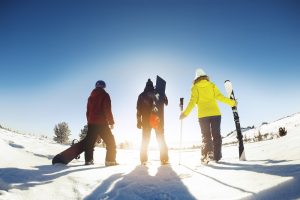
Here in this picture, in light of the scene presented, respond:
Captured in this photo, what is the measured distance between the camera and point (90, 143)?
7.65 meters

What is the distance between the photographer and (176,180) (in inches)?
203

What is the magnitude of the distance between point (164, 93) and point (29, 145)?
14.8ft

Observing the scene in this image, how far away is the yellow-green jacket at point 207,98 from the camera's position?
24.4ft

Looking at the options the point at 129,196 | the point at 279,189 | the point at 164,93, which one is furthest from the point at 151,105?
the point at 279,189

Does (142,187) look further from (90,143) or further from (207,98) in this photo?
(207,98)

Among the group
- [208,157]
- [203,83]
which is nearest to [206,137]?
[208,157]

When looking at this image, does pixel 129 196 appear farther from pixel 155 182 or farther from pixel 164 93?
pixel 164 93

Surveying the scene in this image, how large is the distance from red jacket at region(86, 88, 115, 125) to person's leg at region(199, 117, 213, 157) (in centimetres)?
247

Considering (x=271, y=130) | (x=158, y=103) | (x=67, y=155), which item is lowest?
(x=67, y=155)

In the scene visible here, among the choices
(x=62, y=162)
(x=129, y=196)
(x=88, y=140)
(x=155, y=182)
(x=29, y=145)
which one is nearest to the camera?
(x=129, y=196)

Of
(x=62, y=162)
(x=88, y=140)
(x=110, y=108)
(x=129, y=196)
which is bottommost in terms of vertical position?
(x=129, y=196)

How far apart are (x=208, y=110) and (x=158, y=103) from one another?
1.41 metres

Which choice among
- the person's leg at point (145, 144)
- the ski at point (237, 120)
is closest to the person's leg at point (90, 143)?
the person's leg at point (145, 144)

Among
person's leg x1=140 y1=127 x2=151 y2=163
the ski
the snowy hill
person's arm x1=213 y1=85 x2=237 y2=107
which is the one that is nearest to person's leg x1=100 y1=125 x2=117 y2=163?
person's leg x1=140 y1=127 x2=151 y2=163
